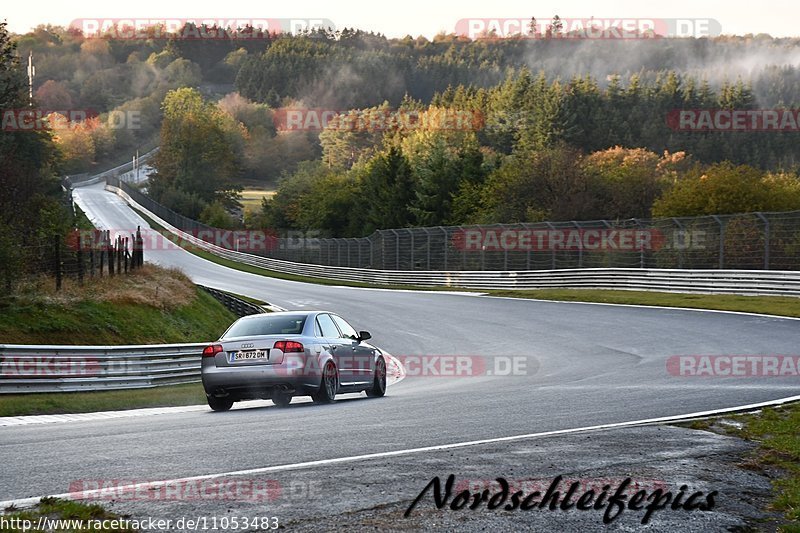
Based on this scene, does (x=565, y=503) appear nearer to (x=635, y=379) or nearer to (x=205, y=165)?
(x=635, y=379)

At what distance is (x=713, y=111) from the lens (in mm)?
136375

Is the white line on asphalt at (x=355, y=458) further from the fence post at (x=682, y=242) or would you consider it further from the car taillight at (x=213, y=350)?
the fence post at (x=682, y=242)

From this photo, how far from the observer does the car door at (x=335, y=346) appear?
14969 millimetres

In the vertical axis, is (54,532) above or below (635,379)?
above

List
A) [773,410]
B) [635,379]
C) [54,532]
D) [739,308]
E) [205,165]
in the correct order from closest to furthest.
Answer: [54,532] < [773,410] < [635,379] < [739,308] < [205,165]

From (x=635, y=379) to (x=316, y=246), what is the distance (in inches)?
2043

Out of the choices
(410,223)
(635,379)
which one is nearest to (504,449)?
(635,379)

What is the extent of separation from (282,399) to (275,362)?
1204 mm

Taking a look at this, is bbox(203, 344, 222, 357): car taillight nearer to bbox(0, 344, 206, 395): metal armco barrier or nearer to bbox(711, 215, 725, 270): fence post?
bbox(0, 344, 206, 395): metal armco barrier

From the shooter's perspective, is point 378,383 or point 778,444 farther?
point 378,383

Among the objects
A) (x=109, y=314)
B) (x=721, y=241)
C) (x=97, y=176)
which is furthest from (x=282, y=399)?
(x=97, y=176)

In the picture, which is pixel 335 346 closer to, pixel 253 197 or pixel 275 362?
pixel 275 362

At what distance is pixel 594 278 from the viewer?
40.5 meters

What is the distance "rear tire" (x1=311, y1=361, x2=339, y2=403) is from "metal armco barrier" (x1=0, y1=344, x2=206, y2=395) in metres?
4.20
